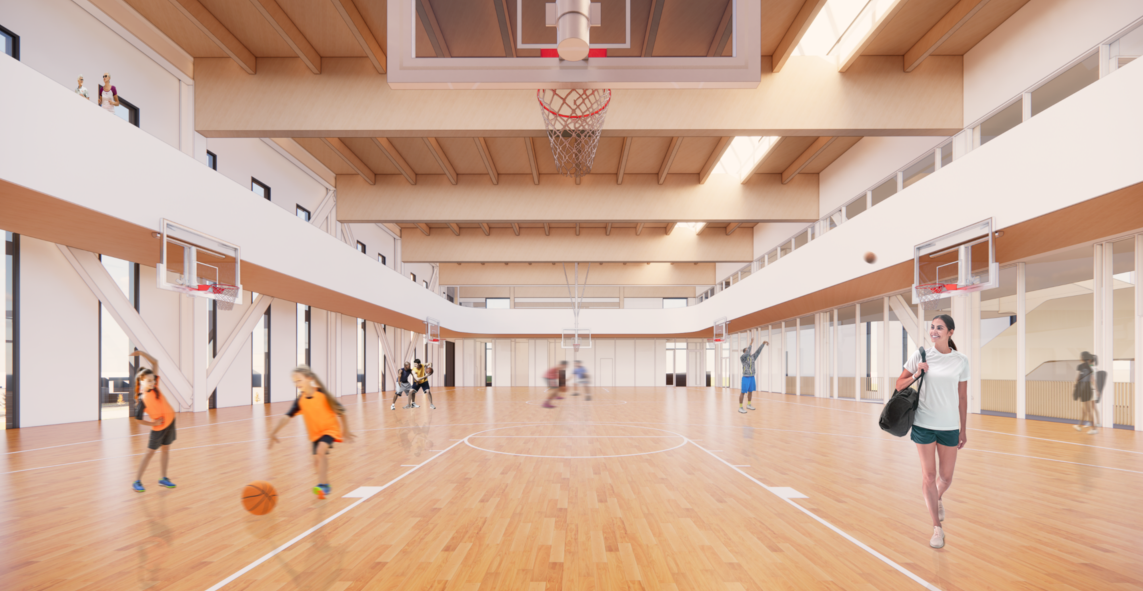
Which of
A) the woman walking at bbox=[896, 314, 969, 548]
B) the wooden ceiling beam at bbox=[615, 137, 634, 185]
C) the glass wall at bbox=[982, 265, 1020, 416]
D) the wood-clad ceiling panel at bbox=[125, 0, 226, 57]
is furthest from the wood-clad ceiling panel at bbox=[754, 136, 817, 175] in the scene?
the wood-clad ceiling panel at bbox=[125, 0, 226, 57]

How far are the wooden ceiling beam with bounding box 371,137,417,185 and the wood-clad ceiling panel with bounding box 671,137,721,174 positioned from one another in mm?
7575

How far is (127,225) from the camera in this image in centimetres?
879

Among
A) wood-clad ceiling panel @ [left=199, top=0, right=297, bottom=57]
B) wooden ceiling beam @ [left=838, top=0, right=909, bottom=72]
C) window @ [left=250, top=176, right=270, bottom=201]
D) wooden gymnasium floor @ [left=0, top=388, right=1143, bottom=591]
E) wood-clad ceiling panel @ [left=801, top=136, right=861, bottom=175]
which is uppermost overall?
wood-clad ceiling panel @ [left=199, top=0, right=297, bottom=57]

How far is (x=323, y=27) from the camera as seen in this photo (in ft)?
34.5

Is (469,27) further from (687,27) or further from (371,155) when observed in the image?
(371,155)

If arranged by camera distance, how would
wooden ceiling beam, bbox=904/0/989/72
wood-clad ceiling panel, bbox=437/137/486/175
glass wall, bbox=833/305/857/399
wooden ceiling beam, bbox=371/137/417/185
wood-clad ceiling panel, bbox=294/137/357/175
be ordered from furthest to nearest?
glass wall, bbox=833/305/857/399, wood-clad ceiling panel, bbox=294/137/357/175, wood-clad ceiling panel, bbox=437/137/486/175, wooden ceiling beam, bbox=371/137/417/185, wooden ceiling beam, bbox=904/0/989/72

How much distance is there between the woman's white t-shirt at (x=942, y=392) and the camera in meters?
4.31

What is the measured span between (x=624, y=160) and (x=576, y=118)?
753cm

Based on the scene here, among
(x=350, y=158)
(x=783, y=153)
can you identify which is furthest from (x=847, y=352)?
(x=350, y=158)

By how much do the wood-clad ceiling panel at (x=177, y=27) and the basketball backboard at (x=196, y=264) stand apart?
12.8 feet

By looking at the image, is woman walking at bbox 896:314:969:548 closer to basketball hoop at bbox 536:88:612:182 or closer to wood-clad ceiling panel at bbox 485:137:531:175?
basketball hoop at bbox 536:88:612:182

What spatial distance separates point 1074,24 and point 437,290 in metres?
31.0

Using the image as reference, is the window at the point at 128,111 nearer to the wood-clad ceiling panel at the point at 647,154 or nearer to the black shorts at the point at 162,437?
the black shorts at the point at 162,437

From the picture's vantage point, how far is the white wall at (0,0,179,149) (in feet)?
32.8
